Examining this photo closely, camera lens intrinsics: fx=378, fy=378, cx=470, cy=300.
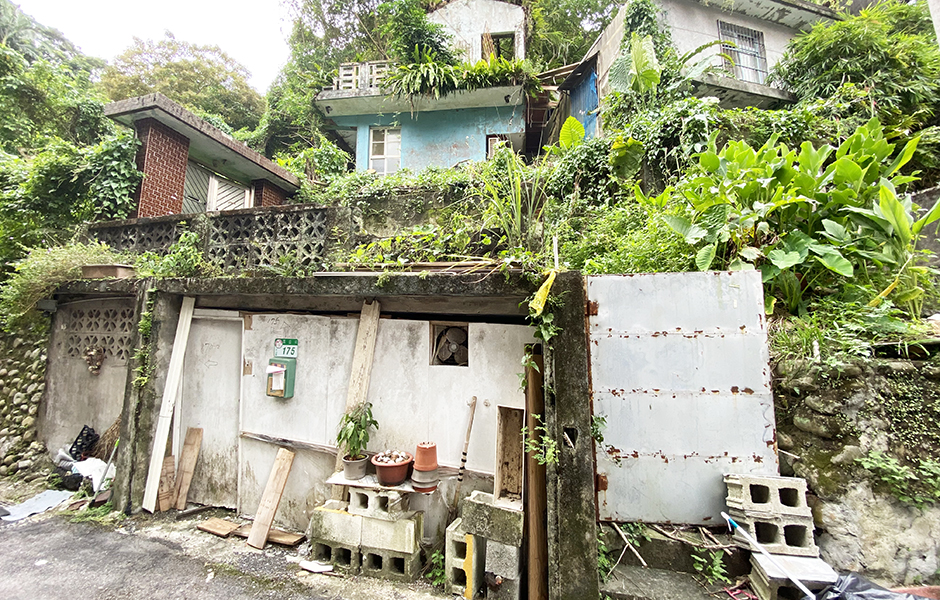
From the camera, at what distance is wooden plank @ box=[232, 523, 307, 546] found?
4.18 m

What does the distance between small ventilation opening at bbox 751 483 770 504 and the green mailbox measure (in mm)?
4707

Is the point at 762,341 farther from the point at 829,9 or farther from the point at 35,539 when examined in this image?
the point at 829,9

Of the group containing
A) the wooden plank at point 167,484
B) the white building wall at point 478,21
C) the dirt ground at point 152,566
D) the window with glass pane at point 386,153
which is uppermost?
the white building wall at point 478,21

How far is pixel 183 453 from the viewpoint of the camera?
16.4 ft

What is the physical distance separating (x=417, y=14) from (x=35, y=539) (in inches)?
462

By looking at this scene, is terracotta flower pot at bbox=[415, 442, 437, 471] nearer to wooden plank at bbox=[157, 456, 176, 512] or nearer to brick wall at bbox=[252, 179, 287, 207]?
wooden plank at bbox=[157, 456, 176, 512]

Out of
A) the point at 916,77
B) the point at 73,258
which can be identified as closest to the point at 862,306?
the point at 916,77

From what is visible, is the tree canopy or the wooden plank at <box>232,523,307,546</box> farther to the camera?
the tree canopy

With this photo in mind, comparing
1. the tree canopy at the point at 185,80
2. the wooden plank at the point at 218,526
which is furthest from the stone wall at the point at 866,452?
the tree canopy at the point at 185,80

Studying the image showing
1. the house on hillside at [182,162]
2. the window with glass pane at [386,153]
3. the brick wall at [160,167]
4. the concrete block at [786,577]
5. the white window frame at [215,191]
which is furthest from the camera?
the window with glass pane at [386,153]

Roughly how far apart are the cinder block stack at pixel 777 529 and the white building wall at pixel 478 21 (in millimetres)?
12625

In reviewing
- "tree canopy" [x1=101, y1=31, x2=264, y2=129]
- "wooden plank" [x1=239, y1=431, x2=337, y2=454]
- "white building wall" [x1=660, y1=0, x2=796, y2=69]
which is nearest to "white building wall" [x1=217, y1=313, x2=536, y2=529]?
"wooden plank" [x1=239, y1=431, x2=337, y2=454]

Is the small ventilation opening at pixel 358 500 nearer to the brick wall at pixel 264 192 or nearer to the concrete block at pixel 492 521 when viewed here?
the concrete block at pixel 492 521

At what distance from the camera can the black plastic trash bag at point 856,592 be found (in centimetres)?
241
